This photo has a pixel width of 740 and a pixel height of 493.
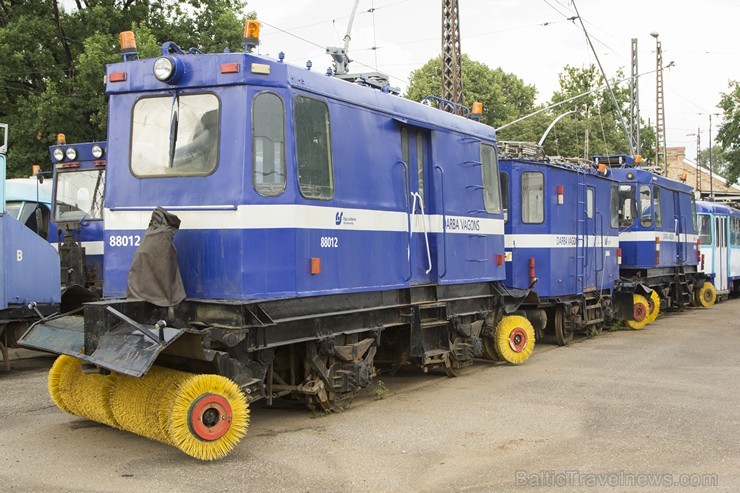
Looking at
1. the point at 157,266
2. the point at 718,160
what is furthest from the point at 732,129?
the point at 718,160

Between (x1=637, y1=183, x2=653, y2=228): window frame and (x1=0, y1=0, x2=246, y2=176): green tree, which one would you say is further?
(x1=0, y1=0, x2=246, y2=176): green tree

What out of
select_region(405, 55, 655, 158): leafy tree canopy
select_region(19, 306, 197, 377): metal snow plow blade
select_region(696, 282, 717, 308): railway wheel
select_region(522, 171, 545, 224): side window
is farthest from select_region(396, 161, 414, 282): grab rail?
select_region(405, 55, 655, 158): leafy tree canopy

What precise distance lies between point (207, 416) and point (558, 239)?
30.0 feet

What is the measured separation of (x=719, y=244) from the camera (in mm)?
25484

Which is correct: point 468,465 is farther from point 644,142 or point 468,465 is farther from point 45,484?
point 644,142

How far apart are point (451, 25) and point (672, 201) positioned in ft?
25.3

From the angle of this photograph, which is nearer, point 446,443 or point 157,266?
point 157,266

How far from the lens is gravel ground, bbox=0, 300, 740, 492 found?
20.3ft

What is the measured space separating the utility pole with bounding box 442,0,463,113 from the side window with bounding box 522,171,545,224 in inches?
307

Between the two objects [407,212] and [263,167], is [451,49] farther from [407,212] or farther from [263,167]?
[263,167]

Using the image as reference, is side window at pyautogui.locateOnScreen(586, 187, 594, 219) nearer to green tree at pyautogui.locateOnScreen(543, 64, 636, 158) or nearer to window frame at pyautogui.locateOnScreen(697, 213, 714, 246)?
window frame at pyautogui.locateOnScreen(697, 213, 714, 246)

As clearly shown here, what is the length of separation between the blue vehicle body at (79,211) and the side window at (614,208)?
10.6 meters

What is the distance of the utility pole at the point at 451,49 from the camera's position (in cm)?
2105

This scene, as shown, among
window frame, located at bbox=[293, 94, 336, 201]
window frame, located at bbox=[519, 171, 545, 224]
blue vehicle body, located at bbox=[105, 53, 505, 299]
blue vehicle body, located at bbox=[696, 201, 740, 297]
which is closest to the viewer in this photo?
blue vehicle body, located at bbox=[105, 53, 505, 299]
